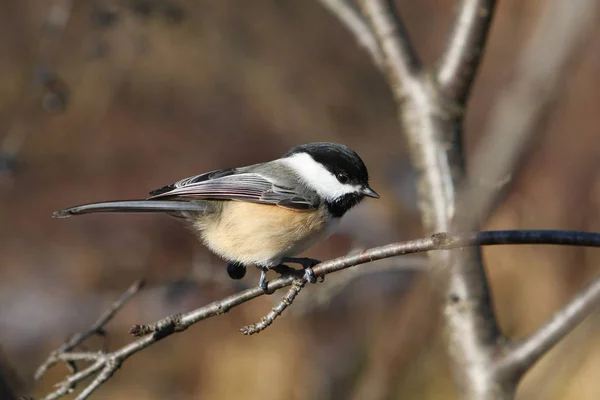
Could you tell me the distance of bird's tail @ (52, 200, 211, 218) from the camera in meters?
1.73

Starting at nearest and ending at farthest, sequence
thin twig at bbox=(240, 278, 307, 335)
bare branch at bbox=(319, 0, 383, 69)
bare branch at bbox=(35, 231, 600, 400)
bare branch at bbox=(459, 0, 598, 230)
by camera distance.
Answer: bare branch at bbox=(35, 231, 600, 400), thin twig at bbox=(240, 278, 307, 335), bare branch at bbox=(459, 0, 598, 230), bare branch at bbox=(319, 0, 383, 69)

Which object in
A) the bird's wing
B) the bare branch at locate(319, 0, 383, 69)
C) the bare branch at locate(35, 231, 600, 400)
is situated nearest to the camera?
the bare branch at locate(35, 231, 600, 400)

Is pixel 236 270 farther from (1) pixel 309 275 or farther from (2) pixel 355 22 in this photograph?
(2) pixel 355 22

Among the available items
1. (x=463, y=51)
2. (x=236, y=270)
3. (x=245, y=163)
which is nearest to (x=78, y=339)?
(x=236, y=270)

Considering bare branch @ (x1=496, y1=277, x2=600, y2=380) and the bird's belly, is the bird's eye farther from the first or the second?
bare branch @ (x1=496, y1=277, x2=600, y2=380)

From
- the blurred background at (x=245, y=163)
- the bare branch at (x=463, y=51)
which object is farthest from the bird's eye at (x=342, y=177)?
the blurred background at (x=245, y=163)

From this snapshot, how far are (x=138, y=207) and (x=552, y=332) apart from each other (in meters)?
1.16

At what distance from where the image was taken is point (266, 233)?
2201mm

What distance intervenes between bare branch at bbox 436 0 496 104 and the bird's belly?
0.60 metres

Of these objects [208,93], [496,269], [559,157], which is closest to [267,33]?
[208,93]

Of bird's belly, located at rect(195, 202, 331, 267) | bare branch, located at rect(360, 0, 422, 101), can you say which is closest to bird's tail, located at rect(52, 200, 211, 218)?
bird's belly, located at rect(195, 202, 331, 267)

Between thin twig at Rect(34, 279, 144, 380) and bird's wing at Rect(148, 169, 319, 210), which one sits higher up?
bird's wing at Rect(148, 169, 319, 210)

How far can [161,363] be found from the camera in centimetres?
601

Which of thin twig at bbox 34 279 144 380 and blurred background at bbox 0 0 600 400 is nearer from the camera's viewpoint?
thin twig at bbox 34 279 144 380
